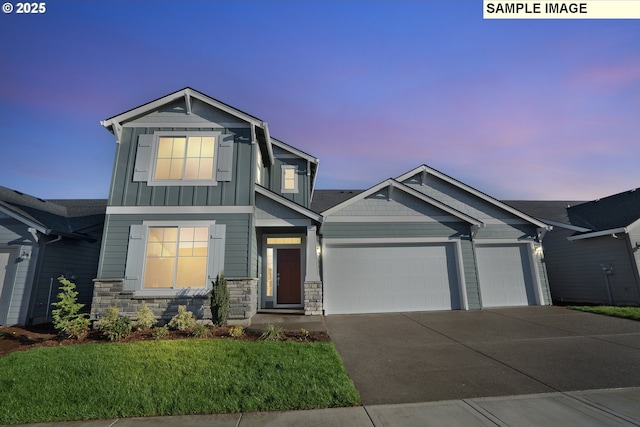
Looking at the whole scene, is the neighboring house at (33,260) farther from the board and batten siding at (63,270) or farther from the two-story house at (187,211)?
the two-story house at (187,211)

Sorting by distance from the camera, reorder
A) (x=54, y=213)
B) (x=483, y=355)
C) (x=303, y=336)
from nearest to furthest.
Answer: (x=483, y=355)
(x=303, y=336)
(x=54, y=213)

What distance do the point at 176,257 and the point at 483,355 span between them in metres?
8.48

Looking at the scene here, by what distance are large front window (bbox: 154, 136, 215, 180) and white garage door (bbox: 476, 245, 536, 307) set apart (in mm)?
10976

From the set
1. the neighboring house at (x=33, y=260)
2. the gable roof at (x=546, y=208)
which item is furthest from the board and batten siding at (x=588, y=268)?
the neighboring house at (x=33, y=260)

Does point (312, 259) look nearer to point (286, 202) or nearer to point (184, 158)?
point (286, 202)

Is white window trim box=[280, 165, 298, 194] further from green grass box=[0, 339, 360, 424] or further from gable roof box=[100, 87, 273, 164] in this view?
green grass box=[0, 339, 360, 424]

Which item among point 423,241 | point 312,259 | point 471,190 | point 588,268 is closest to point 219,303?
point 312,259

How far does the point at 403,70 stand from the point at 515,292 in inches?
378

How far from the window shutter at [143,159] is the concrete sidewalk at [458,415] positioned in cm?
757

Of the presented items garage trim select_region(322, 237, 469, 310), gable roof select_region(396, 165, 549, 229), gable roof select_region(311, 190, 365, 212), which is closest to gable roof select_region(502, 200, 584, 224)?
gable roof select_region(396, 165, 549, 229)

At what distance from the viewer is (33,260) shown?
9547 millimetres

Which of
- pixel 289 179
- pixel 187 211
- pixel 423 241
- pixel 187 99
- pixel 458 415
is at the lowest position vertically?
pixel 458 415

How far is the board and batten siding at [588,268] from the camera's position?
37.8ft

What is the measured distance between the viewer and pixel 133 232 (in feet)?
28.9
